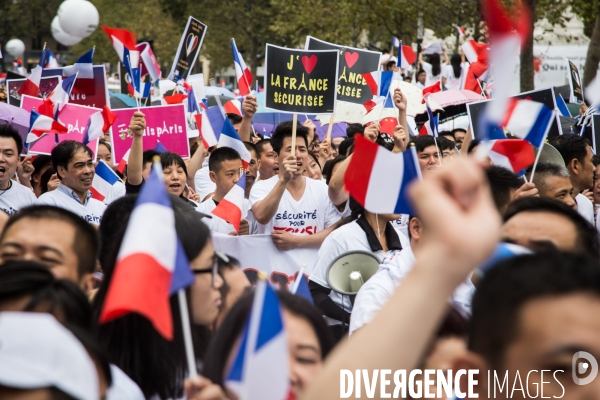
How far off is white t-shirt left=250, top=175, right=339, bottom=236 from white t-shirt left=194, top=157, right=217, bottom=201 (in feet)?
7.23

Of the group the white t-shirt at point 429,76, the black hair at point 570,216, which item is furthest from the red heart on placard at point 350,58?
the white t-shirt at point 429,76

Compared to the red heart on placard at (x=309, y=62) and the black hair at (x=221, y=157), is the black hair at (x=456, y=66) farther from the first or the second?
the black hair at (x=221, y=157)

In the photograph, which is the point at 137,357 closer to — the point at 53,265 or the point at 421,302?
the point at 53,265

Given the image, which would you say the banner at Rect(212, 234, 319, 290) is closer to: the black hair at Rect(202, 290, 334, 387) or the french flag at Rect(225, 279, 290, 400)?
the black hair at Rect(202, 290, 334, 387)

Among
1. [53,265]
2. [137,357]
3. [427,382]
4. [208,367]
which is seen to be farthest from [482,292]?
[53,265]

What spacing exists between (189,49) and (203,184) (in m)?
4.14

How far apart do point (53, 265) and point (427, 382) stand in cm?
146

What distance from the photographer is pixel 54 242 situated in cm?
323

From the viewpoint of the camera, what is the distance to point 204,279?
3.00 metres

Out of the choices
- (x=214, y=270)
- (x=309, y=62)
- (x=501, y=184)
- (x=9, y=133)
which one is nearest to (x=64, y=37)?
(x=9, y=133)

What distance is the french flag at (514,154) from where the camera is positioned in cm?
546

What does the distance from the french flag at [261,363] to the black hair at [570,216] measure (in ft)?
5.26

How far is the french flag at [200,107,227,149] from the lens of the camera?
9.32 meters

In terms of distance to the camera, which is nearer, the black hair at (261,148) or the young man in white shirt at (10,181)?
the young man in white shirt at (10,181)
